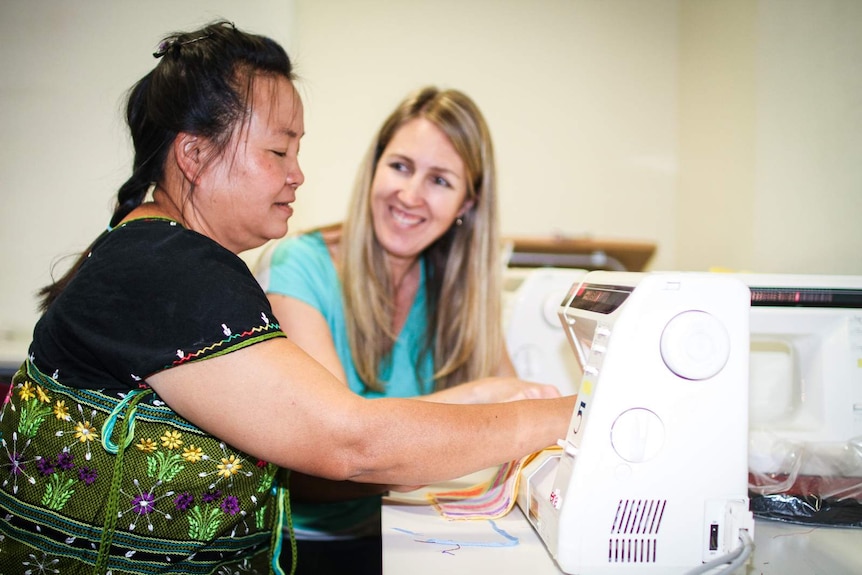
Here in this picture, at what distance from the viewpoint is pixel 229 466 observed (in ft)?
2.84

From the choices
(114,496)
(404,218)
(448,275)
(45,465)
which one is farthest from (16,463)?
(448,275)

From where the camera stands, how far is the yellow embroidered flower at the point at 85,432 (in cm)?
83

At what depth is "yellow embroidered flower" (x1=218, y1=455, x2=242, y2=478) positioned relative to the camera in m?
0.86

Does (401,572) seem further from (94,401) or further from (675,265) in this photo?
(675,265)

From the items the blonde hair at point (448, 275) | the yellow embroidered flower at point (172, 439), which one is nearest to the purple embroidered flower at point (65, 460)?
the yellow embroidered flower at point (172, 439)

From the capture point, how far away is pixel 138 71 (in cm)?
123

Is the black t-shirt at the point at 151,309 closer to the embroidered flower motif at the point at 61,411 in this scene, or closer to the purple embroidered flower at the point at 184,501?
the embroidered flower motif at the point at 61,411

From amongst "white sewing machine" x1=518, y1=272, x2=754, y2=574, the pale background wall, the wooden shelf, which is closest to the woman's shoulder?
the pale background wall

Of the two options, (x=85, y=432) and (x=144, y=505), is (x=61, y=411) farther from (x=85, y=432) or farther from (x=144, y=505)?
(x=144, y=505)

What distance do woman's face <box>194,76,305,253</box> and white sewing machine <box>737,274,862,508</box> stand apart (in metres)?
0.72

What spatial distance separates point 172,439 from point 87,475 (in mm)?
108

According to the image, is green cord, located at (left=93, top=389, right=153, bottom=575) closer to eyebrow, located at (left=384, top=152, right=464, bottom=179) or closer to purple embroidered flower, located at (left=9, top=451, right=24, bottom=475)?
purple embroidered flower, located at (left=9, top=451, right=24, bottom=475)

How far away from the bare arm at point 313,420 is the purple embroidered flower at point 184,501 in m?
0.11

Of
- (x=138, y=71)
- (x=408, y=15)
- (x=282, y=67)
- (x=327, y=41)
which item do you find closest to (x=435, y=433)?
(x=282, y=67)
